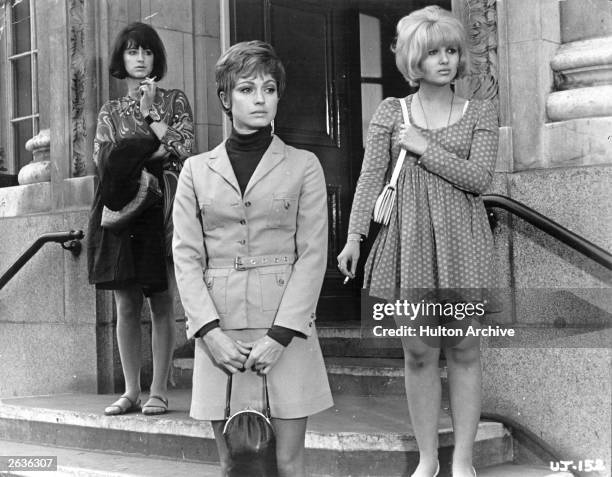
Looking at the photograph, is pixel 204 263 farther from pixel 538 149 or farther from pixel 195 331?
pixel 538 149

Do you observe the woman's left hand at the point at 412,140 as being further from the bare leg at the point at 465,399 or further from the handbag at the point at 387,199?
the bare leg at the point at 465,399

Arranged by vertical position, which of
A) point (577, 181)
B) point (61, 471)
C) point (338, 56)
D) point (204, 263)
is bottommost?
point (61, 471)

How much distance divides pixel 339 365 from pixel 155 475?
1.37 metres

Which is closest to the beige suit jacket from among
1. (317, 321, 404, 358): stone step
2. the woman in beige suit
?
the woman in beige suit

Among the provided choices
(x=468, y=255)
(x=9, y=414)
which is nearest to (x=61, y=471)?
(x=9, y=414)

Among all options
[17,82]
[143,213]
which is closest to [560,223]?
[143,213]

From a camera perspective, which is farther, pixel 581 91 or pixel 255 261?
pixel 581 91

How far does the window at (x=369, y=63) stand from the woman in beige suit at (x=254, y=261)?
4.07 meters

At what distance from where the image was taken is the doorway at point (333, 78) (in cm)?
692

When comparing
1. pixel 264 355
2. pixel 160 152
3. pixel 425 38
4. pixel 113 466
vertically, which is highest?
pixel 425 38

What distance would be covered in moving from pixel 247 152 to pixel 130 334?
218 centimetres

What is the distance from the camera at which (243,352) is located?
10.4 feet

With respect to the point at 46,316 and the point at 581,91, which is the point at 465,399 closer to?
the point at 581,91

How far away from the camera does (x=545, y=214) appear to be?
4594 millimetres
